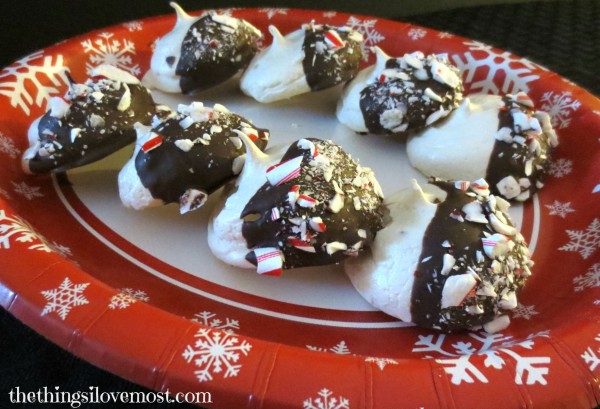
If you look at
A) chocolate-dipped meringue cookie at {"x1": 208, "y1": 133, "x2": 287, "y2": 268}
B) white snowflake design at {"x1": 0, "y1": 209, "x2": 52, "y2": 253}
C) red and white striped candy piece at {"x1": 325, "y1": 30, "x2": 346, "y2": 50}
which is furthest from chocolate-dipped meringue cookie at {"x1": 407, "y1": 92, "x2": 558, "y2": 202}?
white snowflake design at {"x1": 0, "y1": 209, "x2": 52, "y2": 253}

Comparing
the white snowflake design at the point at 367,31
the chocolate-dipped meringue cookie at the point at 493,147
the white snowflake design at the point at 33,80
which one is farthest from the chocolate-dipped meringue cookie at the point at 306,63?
the white snowflake design at the point at 33,80

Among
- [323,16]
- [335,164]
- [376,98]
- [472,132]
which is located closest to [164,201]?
[335,164]

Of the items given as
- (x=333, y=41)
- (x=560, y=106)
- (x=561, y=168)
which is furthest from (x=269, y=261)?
(x=560, y=106)

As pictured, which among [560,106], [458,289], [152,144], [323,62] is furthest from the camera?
[560,106]

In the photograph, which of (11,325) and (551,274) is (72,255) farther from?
(551,274)

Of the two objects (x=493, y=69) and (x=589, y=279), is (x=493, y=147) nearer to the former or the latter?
(x=589, y=279)

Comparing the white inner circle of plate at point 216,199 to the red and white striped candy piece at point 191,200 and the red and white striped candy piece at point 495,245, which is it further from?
the red and white striped candy piece at point 495,245
